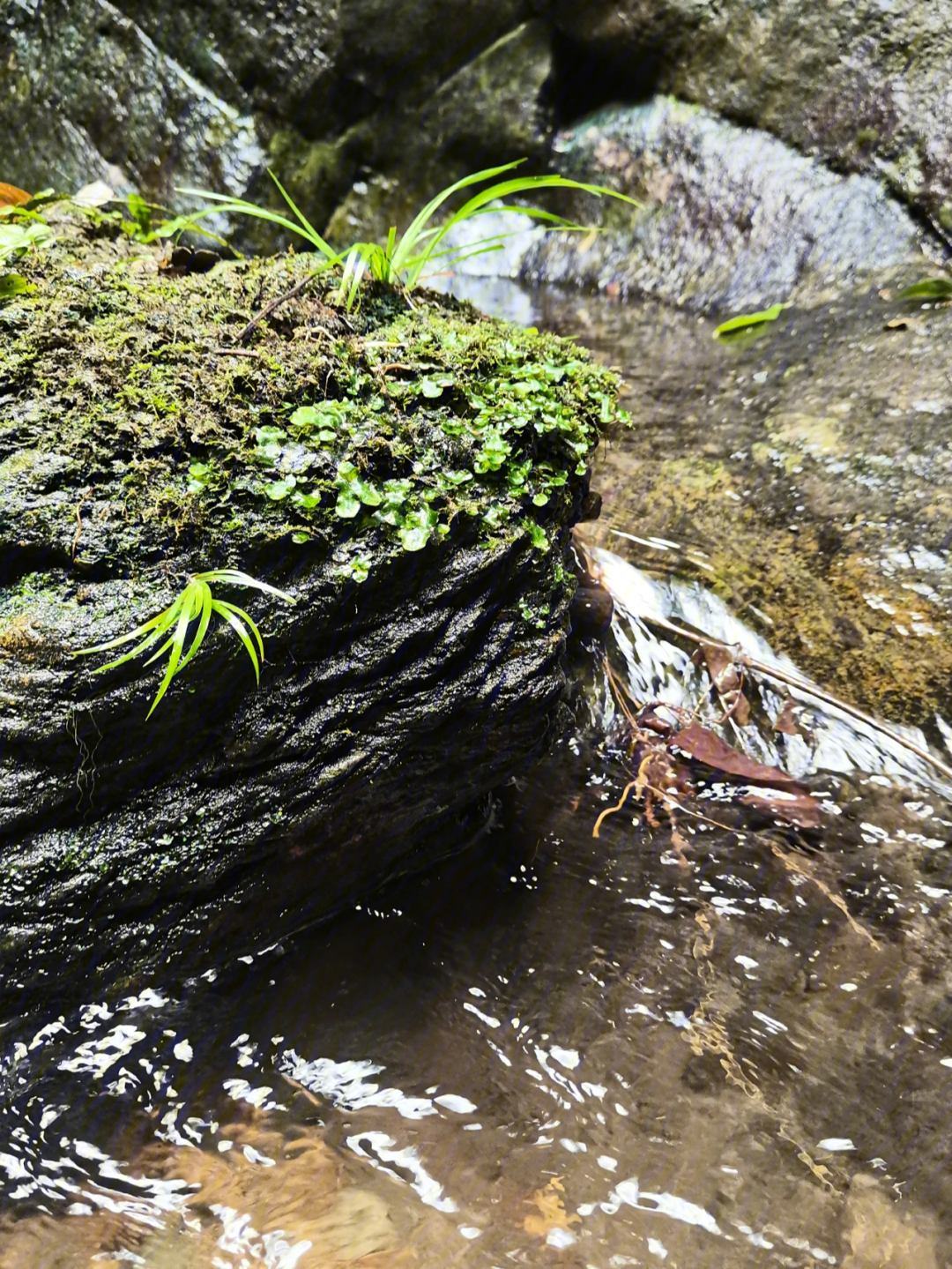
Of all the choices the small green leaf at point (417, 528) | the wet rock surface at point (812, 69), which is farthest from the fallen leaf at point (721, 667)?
the wet rock surface at point (812, 69)

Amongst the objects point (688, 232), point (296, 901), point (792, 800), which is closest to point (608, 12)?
point (688, 232)

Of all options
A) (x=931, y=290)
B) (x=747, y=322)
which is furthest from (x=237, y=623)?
(x=931, y=290)

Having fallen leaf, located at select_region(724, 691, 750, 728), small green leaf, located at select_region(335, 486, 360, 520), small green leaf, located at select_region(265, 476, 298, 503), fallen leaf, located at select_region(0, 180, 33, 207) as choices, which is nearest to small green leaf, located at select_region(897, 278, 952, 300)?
fallen leaf, located at select_region(724, 691, 750, 728)

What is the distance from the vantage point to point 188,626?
1.88 meters

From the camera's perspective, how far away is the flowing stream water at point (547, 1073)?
178cm

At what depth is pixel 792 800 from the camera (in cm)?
277

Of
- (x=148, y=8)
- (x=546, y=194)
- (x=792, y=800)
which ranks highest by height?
(x=148, y=8)

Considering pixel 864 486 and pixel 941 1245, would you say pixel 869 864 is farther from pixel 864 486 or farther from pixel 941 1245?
pixel 864 486

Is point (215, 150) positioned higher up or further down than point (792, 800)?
higher up

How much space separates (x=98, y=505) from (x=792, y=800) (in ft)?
7.22

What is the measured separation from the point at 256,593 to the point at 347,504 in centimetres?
31

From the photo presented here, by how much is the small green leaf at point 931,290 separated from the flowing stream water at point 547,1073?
10.9ft

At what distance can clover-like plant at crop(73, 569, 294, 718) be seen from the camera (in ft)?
5.98

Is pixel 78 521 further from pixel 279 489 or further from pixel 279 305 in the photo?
pixel 279 305
